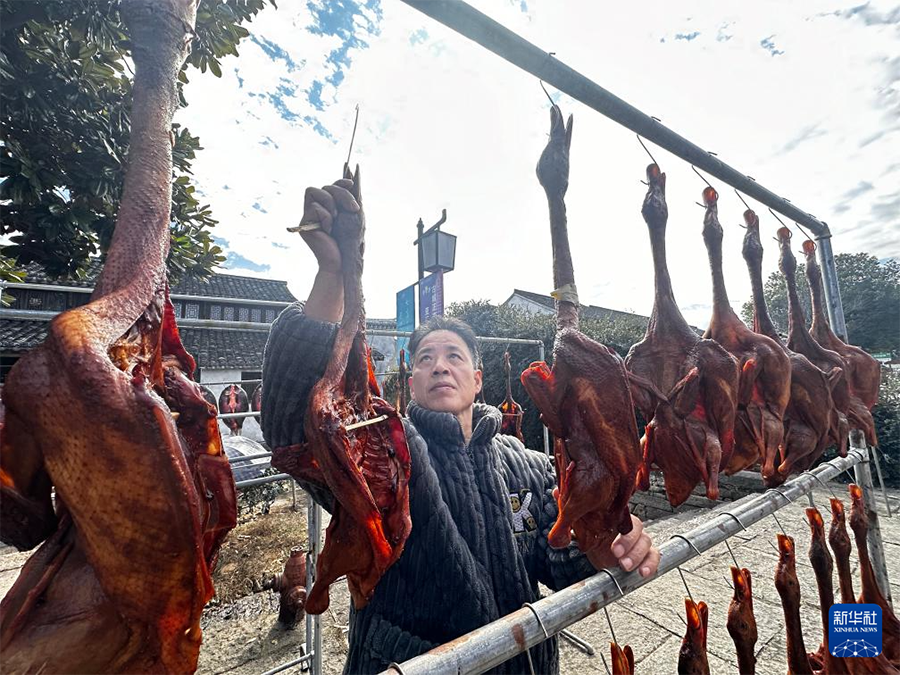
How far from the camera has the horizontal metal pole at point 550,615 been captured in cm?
103

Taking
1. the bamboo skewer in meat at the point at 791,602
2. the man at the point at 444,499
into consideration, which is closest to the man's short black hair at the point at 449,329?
the man at the point at 444,499

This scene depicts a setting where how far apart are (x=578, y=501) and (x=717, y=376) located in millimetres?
988

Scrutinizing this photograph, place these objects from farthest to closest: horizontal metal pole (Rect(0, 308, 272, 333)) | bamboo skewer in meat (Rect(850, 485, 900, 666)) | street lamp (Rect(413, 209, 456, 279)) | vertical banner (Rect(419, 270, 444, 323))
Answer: street lamp (Rect(413, 209, 456, 279)), vertical banner (Rect(419, 270, 444, 323)), bamboo skewer in meat (Rect(850, 485, 900, 666)), horizontal metal pole (Rect(0, 308, 272, 333))

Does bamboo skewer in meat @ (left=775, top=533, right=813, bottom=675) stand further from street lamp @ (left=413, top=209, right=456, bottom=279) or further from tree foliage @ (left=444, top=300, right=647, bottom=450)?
tree foliage @ (left=444, top=300, right=647, bottom=450)

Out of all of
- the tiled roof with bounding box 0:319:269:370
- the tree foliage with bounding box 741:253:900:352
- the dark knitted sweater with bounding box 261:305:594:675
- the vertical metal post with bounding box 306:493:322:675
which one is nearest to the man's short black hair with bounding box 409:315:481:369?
the dark knitted sweater with bounding box 261:305:594:675

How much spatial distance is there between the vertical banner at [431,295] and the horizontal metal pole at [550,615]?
516 cm

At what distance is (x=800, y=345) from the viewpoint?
3.20 meters

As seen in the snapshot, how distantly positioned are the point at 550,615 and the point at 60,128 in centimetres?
297

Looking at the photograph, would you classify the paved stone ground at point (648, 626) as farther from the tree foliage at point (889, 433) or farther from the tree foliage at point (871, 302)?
the tree foliage at point (871, 302)

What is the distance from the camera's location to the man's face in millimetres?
2402

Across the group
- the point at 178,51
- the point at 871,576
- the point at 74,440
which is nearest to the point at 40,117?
the point at 178,51

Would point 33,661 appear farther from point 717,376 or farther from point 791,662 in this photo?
point 791,662

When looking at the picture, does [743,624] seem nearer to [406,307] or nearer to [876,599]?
[876,599]

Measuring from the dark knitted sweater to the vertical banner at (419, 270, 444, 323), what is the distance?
4443 mm
